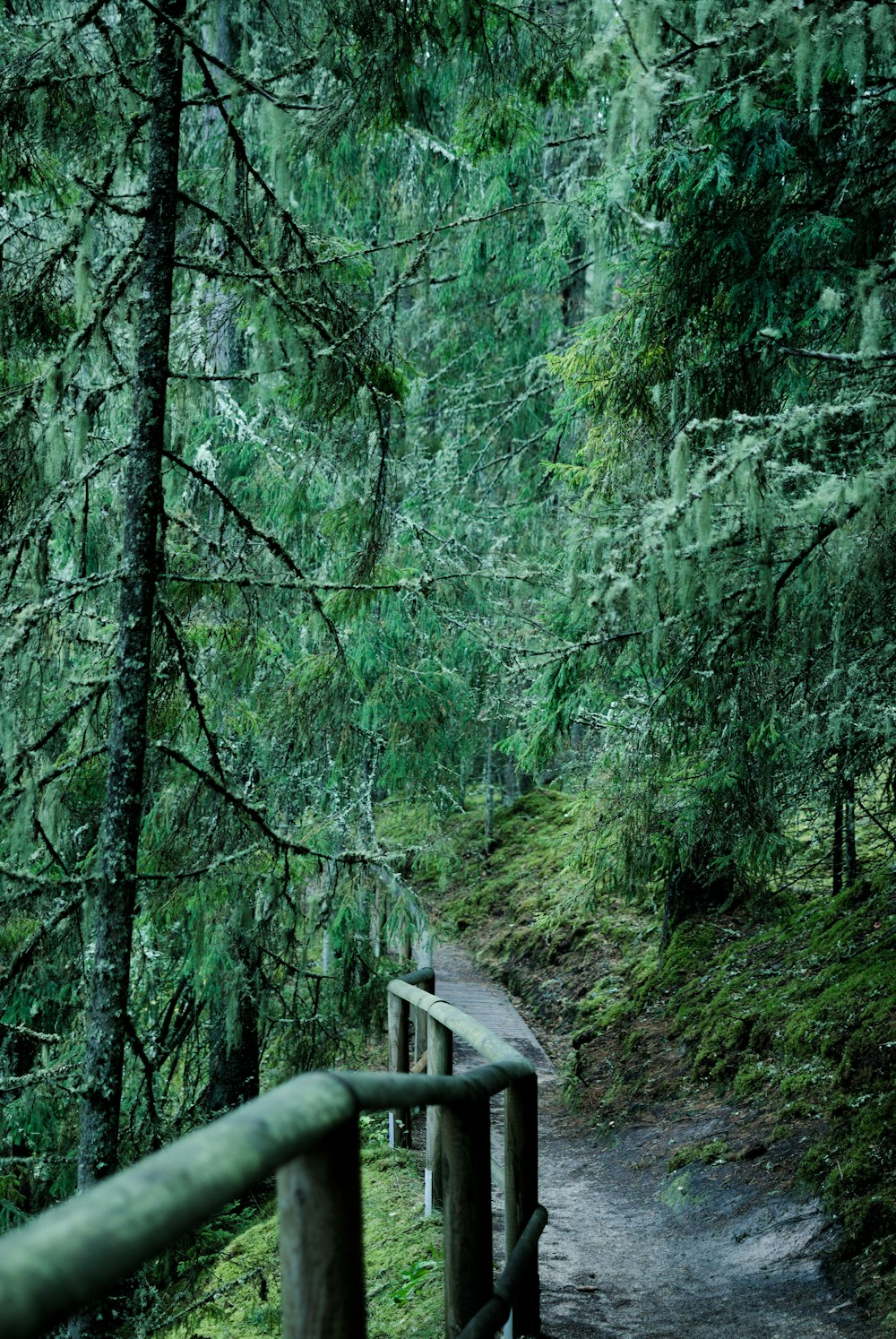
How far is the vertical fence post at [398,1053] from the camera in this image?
771 cm

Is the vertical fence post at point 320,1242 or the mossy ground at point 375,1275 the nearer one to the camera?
the vertical fence post at point 320,1242

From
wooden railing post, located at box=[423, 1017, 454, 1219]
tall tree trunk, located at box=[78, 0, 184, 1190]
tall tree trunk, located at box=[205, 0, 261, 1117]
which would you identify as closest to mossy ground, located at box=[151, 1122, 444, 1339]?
wooden railing post, located at box=[423, 1017, 454, 1219]

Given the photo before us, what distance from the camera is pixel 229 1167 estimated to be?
1.47 metres

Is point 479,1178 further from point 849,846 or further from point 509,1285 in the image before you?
point 849,846

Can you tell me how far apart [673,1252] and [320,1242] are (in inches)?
230

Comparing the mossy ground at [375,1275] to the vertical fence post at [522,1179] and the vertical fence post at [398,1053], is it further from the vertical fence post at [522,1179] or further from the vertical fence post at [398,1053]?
the vertical fence post at [522,1179]

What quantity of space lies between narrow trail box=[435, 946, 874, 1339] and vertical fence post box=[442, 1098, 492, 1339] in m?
1.72

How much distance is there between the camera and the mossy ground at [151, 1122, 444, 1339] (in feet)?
17.2

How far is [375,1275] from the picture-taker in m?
5.86

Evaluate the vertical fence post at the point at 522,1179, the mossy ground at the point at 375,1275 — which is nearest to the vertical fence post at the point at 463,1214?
the vertical fence post at the point at 522,1179

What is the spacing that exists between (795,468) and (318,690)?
492cm

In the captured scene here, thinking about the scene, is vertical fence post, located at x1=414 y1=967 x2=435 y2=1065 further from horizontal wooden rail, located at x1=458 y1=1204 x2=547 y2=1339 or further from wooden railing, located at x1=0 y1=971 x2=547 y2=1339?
wooden railing, located at x1=0 y1=971 x2=547 y2=1339

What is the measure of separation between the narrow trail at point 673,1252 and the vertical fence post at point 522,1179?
340 mm

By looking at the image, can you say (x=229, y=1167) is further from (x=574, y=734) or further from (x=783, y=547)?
(x=574, y=734)
